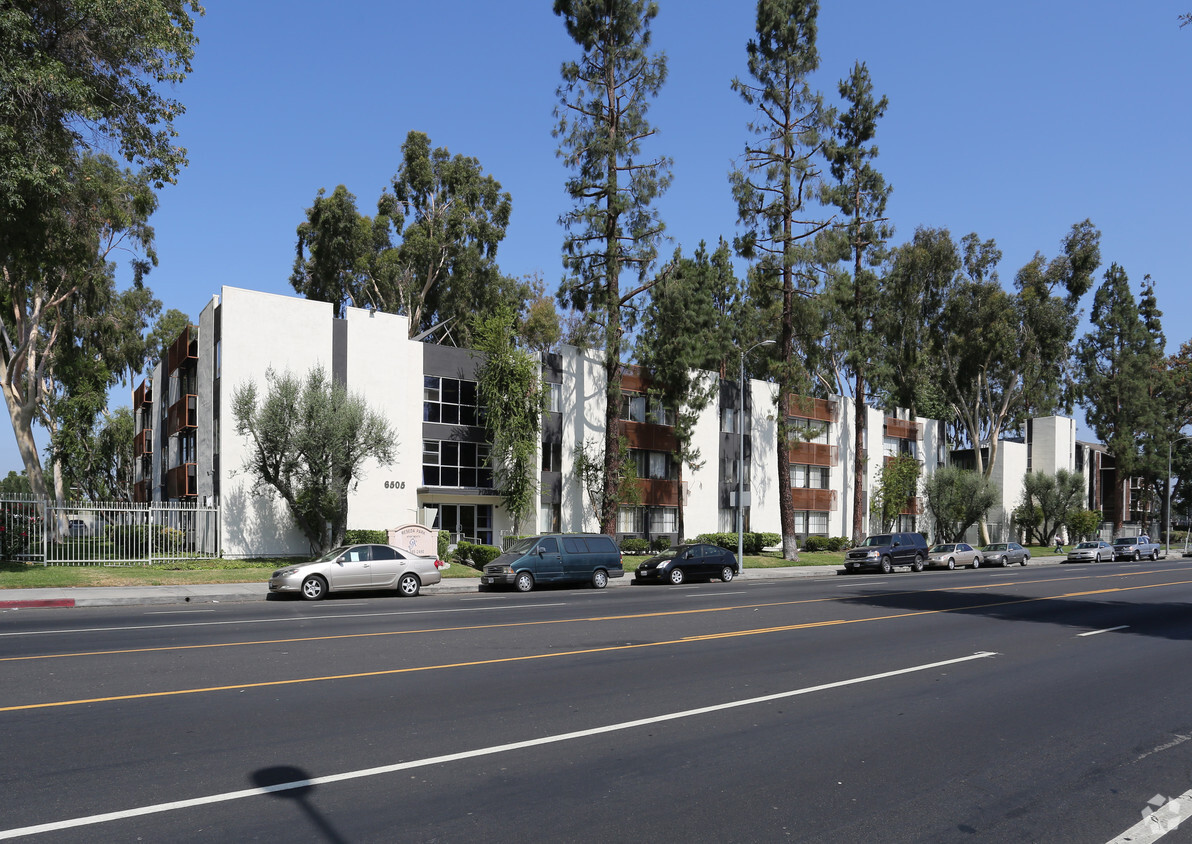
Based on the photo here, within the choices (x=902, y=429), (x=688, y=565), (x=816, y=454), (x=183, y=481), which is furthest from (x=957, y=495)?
(x=183, y=481)

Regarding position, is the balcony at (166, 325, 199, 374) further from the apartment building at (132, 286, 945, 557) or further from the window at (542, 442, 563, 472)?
the window at (542, 442, 563, 472)

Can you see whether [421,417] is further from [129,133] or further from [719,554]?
[129,133]

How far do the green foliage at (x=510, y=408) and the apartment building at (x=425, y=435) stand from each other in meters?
1.01

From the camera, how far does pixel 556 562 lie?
2603 centimetres

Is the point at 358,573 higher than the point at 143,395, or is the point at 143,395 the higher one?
the point at 143,395

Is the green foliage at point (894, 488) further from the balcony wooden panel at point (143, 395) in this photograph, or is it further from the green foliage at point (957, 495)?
the balcony wooden panel at point (143, 395)

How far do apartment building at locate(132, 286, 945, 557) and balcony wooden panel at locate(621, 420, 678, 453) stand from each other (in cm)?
8

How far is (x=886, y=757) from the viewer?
6.94 m

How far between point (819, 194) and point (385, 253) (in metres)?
25.1

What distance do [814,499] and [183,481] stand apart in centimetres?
3492

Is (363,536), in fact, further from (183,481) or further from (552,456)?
(552,456)

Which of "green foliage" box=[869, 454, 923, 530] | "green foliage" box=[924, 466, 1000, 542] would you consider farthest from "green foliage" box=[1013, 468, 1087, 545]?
"green foliage" box=[869, 454, 923, 530]

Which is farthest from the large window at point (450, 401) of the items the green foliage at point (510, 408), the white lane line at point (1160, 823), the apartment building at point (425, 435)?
the white lane line at point (1160, 823)

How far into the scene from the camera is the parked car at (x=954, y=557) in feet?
137
